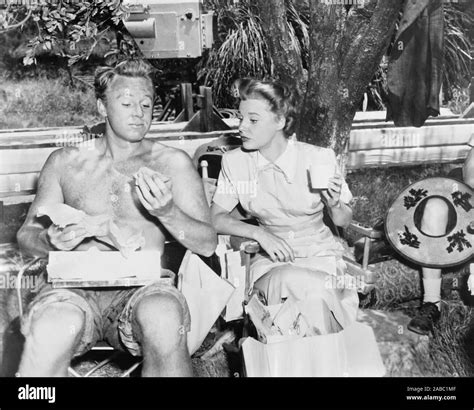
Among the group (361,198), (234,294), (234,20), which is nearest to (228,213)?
(234,294)

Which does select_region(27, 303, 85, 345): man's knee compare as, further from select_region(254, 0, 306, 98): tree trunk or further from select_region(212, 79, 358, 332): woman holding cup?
select_region(254, 0, 306, 98): tree trunk

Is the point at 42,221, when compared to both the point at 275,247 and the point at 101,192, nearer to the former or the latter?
the point at 101,192

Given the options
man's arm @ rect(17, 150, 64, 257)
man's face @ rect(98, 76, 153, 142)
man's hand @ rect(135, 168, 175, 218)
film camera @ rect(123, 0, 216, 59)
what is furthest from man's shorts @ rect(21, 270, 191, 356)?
film camera @ rect(123, 0, 216, 59)

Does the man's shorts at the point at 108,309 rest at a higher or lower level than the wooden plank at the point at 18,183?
lower

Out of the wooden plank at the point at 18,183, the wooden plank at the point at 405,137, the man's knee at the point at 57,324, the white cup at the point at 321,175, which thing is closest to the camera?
the man's knee at the point at 57,324

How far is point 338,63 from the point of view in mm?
3502

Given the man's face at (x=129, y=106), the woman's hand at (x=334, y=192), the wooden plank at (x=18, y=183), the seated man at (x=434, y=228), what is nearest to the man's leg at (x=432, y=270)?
the seated man at (x=434, y=228)

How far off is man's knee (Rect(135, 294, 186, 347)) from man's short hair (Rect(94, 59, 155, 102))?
37.8 inches

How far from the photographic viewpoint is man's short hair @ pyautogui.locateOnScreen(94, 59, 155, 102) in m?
3.26

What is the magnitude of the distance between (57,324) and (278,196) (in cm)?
111

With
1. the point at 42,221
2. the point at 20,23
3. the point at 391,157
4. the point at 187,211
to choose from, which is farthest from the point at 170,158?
the point at 391,157

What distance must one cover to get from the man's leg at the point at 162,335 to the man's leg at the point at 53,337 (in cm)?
26

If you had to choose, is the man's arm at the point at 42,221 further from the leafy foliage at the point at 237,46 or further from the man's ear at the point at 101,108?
the leafy foliage at the point at 237,46

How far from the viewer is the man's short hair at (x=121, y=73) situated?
10.7 ft
